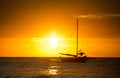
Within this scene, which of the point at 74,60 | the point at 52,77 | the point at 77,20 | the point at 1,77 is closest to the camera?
the point at 1,77

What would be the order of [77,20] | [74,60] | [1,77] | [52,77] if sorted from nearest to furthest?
1. [1,77]
2. [52,77]
3. [77,20]
4. [74,60]

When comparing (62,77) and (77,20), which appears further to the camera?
(77,20)

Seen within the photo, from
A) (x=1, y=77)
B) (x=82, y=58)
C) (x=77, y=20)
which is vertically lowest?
(x=1, y=77)

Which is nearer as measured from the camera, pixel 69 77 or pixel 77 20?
pixel 69 77

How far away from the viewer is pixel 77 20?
484 feet

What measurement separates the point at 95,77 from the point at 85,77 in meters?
2.06

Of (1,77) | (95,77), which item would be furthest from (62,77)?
(1,77)

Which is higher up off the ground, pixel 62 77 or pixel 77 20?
pixel 77 20

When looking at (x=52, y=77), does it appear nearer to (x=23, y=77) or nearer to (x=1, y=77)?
(x=23, y=77)

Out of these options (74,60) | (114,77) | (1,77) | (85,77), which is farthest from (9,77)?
(74,60)

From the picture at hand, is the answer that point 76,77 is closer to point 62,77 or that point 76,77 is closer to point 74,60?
point 62,77

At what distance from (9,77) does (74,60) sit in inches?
3189

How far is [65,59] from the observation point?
17250cm

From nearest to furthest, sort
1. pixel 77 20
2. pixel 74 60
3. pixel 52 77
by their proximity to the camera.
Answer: pixel 52 77 → pixel 77 20 → pixel 74 60
